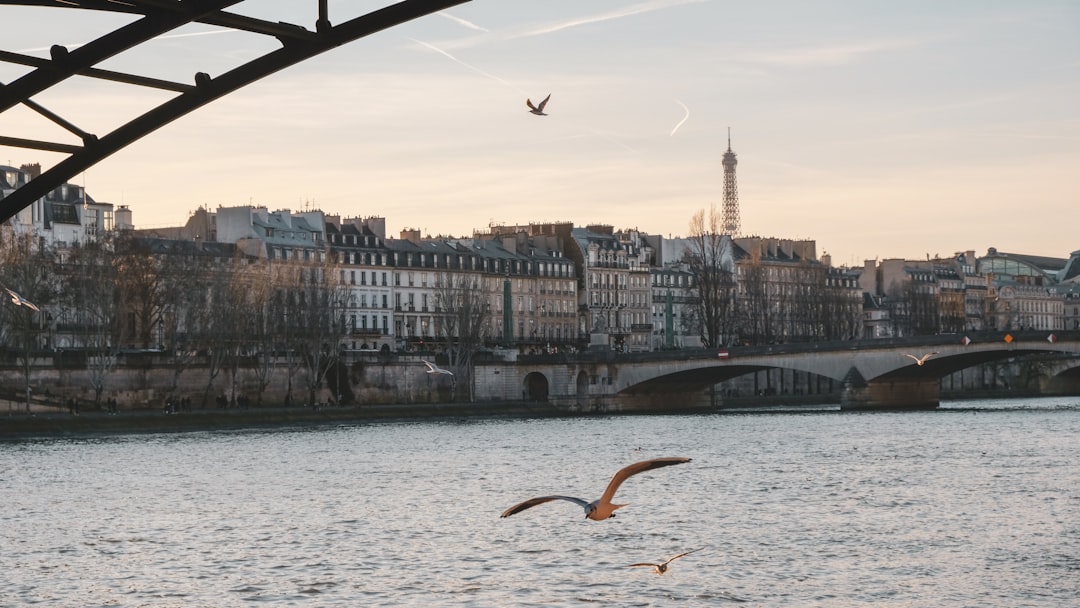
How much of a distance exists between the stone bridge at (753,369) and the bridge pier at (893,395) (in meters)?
0.06

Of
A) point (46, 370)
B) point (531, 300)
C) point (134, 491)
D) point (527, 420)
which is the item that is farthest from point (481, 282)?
point (134, 491)

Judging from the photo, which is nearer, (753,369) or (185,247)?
(753,369)

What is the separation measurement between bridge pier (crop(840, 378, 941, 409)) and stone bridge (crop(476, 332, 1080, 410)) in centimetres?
6

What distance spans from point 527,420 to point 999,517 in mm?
62240

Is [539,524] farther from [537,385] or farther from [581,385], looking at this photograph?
[537,385]

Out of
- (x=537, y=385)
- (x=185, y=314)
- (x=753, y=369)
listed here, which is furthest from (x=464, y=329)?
(x=753, y=369)

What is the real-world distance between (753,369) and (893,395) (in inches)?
323

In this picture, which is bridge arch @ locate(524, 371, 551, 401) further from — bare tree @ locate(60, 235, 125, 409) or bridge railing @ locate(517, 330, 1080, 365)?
bare tree @ locate(60, 235, 125, 409)

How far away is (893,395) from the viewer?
106562 mm

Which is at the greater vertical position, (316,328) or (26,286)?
(26,286)

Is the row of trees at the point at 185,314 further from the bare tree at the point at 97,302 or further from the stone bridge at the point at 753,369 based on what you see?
the stone bridge at the point at 753,369

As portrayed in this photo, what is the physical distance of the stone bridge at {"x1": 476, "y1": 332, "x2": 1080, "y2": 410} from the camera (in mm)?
97000

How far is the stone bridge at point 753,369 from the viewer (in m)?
97.0

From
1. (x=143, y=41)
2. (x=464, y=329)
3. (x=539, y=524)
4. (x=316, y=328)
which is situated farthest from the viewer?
(x=464, y=329)
